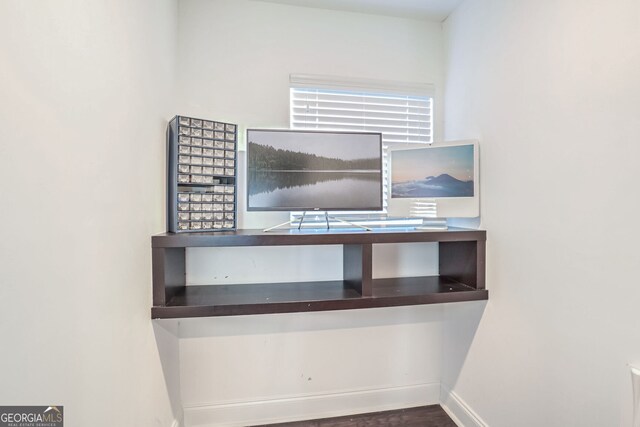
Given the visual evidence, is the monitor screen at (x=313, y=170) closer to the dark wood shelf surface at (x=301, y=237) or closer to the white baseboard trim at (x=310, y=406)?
the dark wood shelf surface at (x=301, y=237)

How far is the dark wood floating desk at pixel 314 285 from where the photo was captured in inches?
51.9

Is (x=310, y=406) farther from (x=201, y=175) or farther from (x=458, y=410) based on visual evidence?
(x=201, y=175)

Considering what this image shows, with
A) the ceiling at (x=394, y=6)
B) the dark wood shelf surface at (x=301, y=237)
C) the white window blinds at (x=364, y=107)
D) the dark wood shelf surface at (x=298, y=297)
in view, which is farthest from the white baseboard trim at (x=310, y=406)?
the ceiling at (x=394, y=6)

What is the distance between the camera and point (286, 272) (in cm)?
178

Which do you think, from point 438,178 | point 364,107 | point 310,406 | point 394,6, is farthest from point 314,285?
point 394,6

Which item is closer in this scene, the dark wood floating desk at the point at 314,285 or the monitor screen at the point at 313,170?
the dark wood floating desk at the point at 314,285

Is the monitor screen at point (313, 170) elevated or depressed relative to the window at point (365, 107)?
depressed

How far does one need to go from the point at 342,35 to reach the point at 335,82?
0.99 ft

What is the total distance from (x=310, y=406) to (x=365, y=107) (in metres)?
1.91

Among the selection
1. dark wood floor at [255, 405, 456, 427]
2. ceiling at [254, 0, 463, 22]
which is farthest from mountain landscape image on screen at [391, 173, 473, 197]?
dark wood floor at [255, 405, 456, 427]

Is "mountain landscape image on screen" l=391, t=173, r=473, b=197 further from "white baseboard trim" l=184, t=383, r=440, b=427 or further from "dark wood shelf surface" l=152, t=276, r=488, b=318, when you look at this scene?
"white baseboard trim" l=184, t=383, r=440, b=427

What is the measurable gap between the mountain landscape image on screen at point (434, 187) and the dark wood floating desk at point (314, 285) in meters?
0.22

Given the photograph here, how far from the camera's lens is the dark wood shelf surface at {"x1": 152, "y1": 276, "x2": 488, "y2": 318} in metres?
1.35

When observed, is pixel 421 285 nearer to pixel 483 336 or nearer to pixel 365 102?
pixel 483 336
